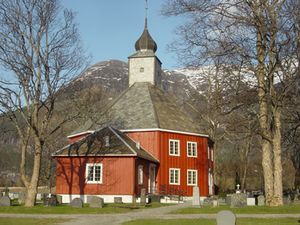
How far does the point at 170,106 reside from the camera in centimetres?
4428

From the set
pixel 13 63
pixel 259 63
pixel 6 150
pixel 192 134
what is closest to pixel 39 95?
pixel 13 63

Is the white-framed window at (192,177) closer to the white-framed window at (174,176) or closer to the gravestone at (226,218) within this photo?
the white-framed window at (174,176)

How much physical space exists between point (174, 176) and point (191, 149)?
3110 mm

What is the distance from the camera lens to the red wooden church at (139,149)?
115 ft

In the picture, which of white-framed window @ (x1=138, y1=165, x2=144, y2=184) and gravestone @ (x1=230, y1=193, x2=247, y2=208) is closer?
gravestone @ (x1=230, y1=193, x2=247, y2=208)

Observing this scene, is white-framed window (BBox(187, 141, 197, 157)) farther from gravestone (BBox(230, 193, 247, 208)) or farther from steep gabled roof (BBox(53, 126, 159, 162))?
gravestone (BBox(230, 193, 247, 208))

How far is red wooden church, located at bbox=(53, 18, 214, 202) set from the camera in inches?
1385

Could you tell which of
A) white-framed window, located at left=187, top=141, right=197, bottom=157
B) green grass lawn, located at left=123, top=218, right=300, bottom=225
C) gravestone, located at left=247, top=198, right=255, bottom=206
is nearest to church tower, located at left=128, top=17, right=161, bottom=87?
white-framed window, located at left=187, top=141, right=197, bottom=157

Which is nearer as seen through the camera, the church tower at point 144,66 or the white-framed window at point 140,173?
the white-framed window at point 140,173

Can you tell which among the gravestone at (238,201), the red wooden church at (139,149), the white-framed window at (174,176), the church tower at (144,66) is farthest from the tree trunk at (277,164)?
the church tower at (144,66)

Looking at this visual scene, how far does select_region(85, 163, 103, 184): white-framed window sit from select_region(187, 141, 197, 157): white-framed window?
955cm

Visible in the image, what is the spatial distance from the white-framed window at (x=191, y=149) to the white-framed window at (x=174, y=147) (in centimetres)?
111

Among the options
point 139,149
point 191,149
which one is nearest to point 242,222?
point 139,149

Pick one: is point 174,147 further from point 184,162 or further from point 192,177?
point 192,177
